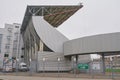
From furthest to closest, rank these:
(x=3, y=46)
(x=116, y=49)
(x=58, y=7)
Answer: (x=3, y=46), (x=58, y=7), (x=116, y=49)

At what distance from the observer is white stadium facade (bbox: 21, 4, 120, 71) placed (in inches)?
1524

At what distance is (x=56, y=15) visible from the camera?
63.0m

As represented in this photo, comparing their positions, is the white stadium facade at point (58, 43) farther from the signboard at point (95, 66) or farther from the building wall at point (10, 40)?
the building wall at point (10, 40)

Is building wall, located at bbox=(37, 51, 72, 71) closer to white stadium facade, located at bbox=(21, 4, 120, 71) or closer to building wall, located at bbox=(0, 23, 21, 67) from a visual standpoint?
white stadium facade, located at bbox=(21, 4, 120, 71)

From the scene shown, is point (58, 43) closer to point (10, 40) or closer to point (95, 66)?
point (95, 66)

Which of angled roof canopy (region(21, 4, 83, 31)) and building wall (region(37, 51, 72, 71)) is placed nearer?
building wall (region(37, 51, 72, 71))

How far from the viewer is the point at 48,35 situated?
55156 mm

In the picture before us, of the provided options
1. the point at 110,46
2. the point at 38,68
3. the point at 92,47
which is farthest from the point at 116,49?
the point at 38,68

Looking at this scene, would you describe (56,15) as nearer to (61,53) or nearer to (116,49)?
(61,53)

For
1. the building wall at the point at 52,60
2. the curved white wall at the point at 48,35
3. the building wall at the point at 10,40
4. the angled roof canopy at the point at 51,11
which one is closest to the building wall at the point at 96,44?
the building wall at the point at 52,60

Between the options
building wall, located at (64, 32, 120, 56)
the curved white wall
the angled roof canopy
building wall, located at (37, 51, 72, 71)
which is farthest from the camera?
the angled roof canopy

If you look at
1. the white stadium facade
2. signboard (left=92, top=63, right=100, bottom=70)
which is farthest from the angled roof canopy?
signboard (left=92, top=63, right=100, bottom=70)

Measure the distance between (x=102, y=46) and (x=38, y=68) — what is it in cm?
1374

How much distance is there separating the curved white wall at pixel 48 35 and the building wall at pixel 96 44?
7467mm
